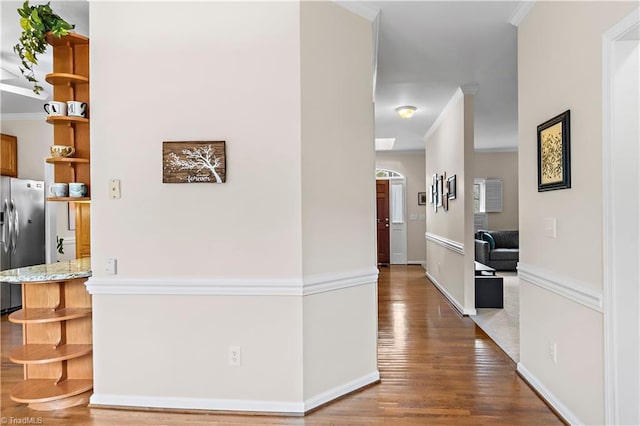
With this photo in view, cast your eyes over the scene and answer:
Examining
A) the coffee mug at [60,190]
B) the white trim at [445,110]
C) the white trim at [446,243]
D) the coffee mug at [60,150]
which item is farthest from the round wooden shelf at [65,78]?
the white trim at [446,243]

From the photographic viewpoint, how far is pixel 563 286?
7.89 ft

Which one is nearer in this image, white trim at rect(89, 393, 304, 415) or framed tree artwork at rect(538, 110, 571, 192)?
framed tree artwork at rect(538, 110, 571, 192)

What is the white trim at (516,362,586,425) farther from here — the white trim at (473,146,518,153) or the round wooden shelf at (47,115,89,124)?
the white trim at (473,146,518,153)

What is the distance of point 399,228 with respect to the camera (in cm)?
995

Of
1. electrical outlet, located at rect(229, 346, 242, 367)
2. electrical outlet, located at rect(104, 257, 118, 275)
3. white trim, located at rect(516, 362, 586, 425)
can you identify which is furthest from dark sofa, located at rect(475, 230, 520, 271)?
Answer: electrical outlet, located at rect(104, 257, 118, 275)

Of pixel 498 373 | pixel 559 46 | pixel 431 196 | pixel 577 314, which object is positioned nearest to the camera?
pixel 577 314

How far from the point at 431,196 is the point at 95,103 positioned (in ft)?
19.7

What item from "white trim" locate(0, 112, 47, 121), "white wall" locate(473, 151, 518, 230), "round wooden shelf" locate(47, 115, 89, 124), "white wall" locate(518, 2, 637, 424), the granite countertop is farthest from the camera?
"white wall" locate(473, 151, 518, 230)

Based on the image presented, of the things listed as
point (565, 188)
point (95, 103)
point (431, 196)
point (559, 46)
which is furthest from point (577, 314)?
point (431, 196)

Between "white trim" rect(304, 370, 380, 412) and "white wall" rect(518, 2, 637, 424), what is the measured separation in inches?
44.2

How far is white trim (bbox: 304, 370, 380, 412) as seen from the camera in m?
2.59

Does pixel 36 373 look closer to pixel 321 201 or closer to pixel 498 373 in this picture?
pixel 321 201

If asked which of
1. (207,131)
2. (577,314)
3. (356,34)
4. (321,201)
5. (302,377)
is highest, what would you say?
(356,34)

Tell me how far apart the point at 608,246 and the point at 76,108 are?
338 cm
